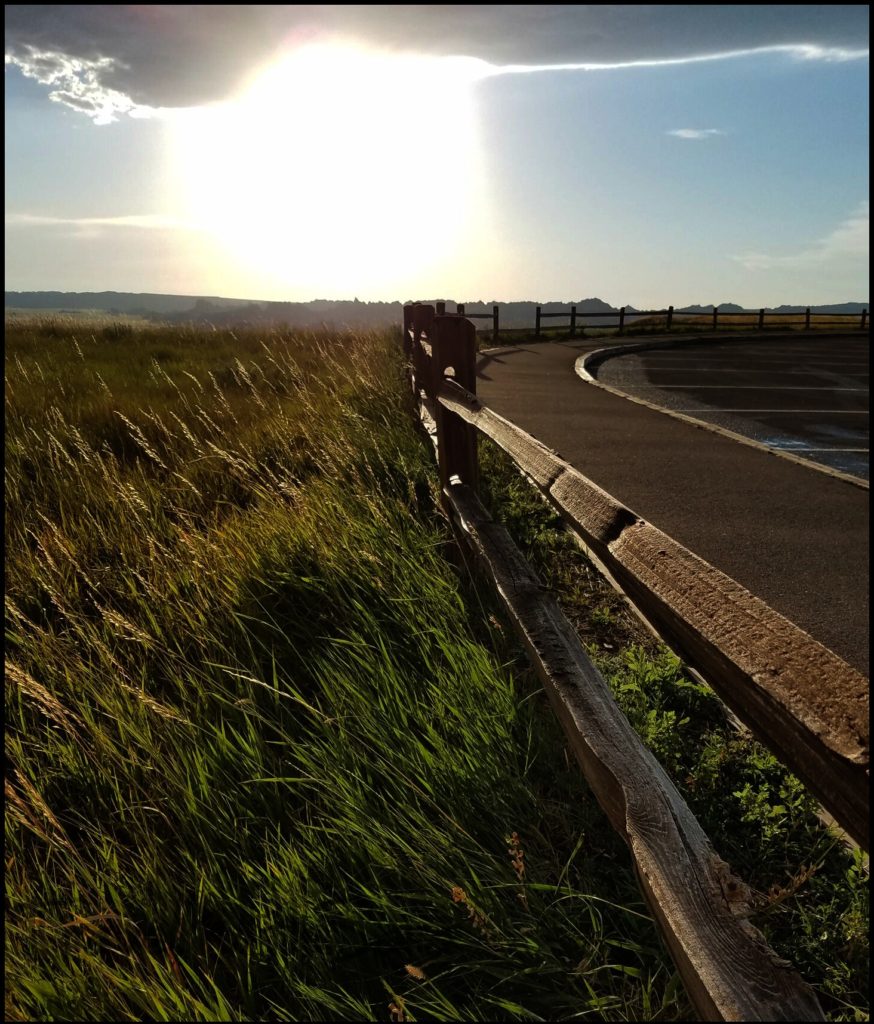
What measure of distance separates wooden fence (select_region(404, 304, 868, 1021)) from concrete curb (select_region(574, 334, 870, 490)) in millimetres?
5260

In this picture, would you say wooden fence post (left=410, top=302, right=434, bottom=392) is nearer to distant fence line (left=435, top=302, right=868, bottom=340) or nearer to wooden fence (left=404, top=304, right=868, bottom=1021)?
wooden fence (left=404, top=304, right=868, bottom=1021)

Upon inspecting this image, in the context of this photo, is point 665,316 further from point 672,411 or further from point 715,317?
point 672,411

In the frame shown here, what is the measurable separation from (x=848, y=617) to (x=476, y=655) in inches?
101

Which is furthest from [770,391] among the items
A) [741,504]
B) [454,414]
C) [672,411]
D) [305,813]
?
[305,813]

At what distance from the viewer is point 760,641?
3.60ft

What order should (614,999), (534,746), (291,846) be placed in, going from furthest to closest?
(534,746) < (291,846) < (614,999)

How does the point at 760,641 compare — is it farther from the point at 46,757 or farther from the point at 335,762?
the point at 46,757

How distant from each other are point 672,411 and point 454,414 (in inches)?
306

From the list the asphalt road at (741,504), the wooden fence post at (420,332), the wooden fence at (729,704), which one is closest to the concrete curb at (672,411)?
the asphalt road at (741,504)

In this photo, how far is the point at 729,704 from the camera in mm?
1231

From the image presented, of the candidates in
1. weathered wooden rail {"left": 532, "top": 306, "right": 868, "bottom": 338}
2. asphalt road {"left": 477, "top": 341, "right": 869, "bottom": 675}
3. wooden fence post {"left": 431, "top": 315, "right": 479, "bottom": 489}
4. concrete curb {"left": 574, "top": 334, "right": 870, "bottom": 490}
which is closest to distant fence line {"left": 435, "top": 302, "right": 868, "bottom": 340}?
weathered wooden rail {"left": 532, "top": 306, "right": 868, "bottom": 338}

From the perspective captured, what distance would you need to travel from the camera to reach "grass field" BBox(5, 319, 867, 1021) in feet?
5.65

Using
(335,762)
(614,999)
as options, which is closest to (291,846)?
(335,762)

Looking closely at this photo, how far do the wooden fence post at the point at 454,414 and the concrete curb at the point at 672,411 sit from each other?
12.2 feet
